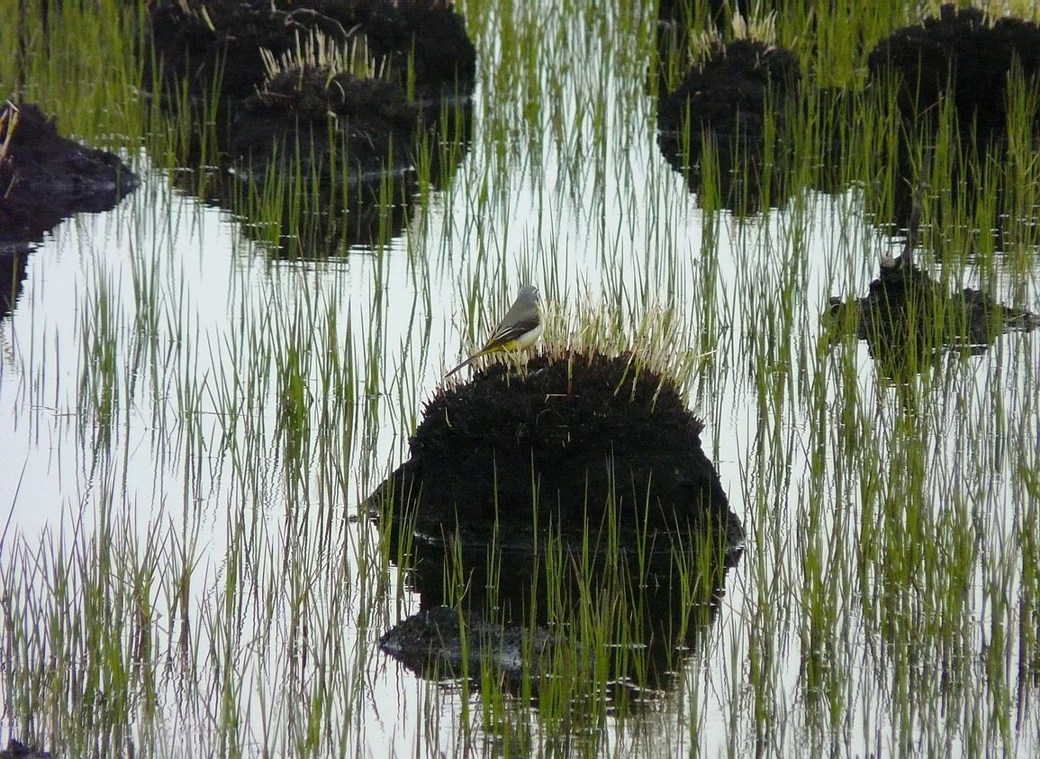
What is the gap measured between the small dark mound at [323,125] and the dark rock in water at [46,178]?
2.61ft

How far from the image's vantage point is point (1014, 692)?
369 centimetres

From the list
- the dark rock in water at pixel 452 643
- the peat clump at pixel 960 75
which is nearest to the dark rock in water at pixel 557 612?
the dark rock in water at pixel 452 643

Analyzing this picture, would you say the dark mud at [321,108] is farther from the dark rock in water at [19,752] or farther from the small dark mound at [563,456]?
the dark rock in water at [19,752]

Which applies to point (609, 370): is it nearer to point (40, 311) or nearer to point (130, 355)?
point (130, 355)

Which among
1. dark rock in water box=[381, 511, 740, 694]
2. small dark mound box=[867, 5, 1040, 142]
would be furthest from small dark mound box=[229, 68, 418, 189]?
dark rock in water box=[381, 511, 740, 694]

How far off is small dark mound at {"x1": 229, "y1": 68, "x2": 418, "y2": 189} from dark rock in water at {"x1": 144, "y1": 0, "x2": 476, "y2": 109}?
2.99 feet

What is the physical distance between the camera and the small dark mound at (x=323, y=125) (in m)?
9.28

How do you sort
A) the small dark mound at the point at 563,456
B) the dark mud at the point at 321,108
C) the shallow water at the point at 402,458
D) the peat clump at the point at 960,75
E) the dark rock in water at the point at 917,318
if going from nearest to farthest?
1. the shallow water at the point at 402,458
2. the small dark mound at the point at 563,456
3. the dark rock in water at the point at 917,318
4. the dark mud at the point at 321,108
5. the peat clump at the point at 960,75

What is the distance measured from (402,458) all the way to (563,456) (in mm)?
637

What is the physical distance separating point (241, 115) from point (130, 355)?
4.19 meters

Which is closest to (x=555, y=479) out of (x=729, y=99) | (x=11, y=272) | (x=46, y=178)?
(x=11, y=272)

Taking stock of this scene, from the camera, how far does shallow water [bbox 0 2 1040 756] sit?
3.59 meters

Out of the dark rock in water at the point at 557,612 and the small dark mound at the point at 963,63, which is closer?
the dark rock in water at the point at 557,612

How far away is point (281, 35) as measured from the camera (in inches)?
421
